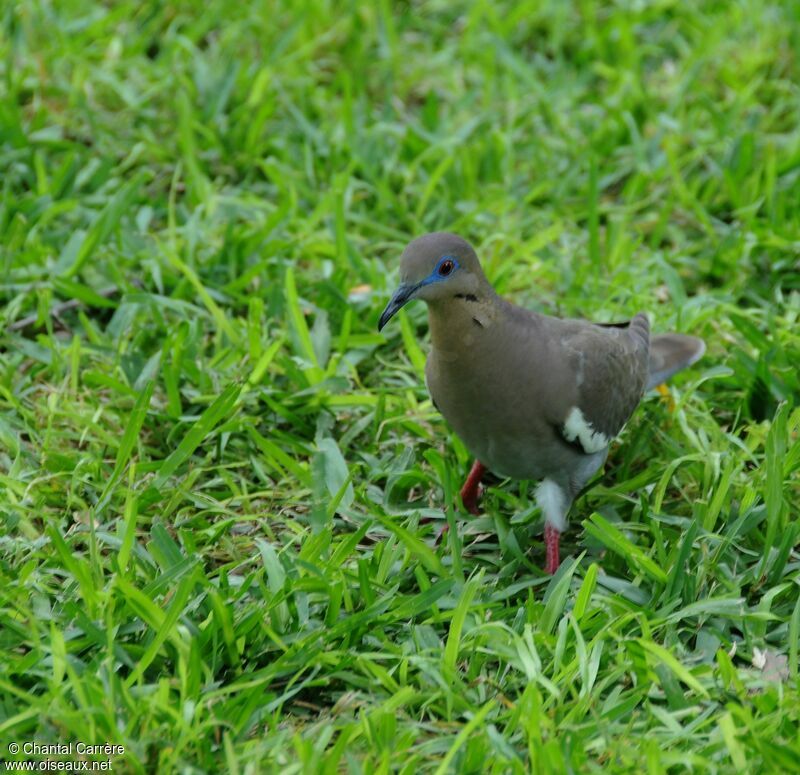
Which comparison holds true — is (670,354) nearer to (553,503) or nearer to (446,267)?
(553,503)

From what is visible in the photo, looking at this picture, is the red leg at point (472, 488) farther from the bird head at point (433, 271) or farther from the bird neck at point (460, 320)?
the bird head at point (433, 271)

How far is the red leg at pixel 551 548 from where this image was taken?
4043 millimetres

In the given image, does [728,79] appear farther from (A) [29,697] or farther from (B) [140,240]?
(A) [29,697]

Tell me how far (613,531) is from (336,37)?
385 cm

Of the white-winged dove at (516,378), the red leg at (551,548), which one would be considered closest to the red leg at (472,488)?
the white-winged dove at (516,378)

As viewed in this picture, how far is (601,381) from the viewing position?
13.5 feet

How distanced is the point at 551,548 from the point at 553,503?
0.16m

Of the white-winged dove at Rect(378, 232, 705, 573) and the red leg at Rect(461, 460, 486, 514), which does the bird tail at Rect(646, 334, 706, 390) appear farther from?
the red leg at Rect(461, 460, 486, 514)

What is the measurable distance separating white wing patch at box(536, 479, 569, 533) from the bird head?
75 cm

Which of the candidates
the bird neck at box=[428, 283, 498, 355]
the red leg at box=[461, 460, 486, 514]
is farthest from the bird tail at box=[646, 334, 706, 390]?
the bird neck at box=[428, 283, 498, 355]

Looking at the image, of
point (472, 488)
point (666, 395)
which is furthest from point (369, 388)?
point (666, 395)

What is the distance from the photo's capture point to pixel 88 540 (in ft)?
12.9

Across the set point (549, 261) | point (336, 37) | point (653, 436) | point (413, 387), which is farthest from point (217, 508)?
point (336, 37)

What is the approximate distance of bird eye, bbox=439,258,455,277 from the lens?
3.83 meters
